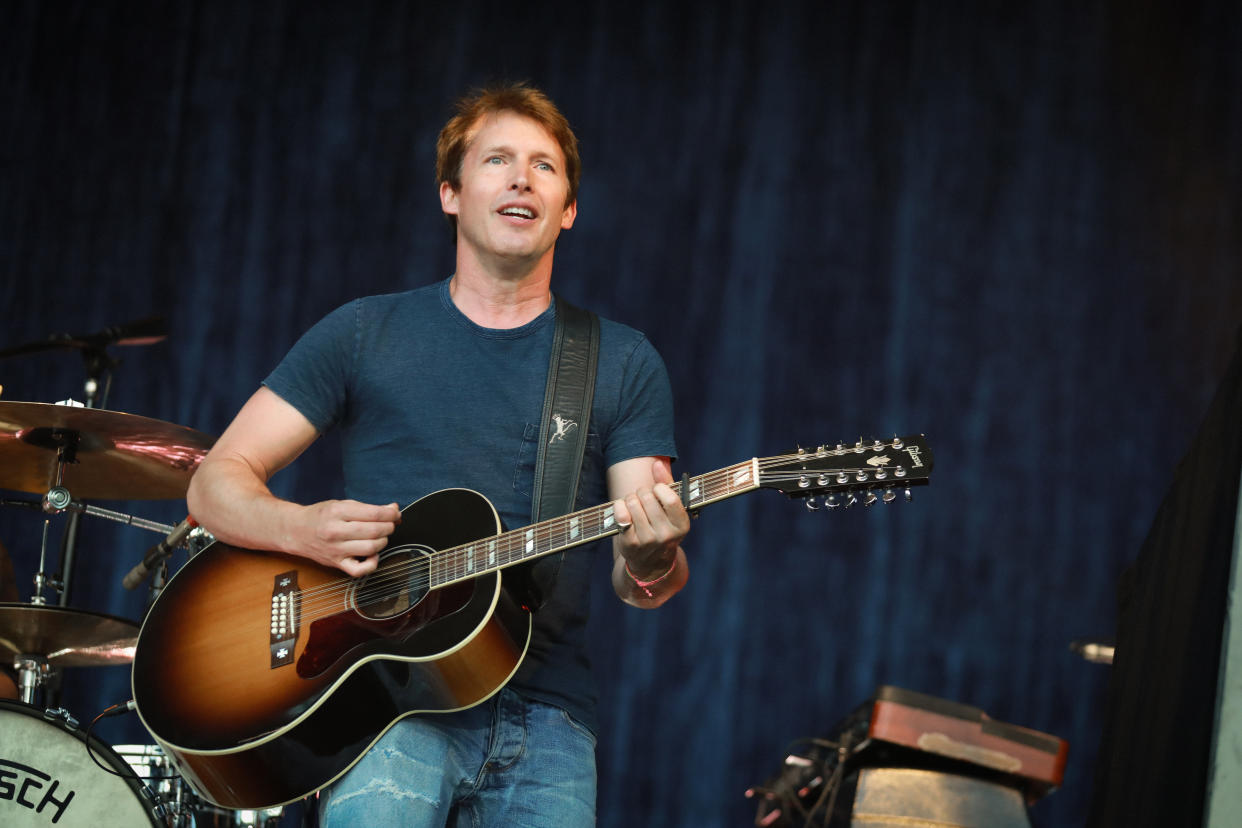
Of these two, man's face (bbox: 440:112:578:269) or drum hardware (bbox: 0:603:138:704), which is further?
drum hardware (bbox: 0:603:138:704)

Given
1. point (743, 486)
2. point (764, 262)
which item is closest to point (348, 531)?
point (743, 486)

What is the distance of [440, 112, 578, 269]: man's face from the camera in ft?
7.95

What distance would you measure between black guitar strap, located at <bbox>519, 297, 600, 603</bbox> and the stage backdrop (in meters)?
2.11

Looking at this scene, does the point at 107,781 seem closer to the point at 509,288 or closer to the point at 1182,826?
the point at 509,288

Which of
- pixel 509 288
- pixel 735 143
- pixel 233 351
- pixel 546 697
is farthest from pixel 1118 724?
pixel 233 351

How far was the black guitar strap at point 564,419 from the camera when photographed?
223 centimetres

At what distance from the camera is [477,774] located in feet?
6.60

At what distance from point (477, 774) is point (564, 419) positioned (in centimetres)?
67

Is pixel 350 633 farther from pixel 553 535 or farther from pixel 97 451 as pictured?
pixel 97 451

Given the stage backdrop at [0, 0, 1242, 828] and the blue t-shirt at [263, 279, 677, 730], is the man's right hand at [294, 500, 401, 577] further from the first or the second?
the stage backdrop at [0, 0, 1242, 828]

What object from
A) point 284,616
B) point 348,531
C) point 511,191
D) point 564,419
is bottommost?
point 284,616

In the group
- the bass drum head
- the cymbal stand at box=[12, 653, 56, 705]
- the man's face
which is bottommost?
the bass drum head

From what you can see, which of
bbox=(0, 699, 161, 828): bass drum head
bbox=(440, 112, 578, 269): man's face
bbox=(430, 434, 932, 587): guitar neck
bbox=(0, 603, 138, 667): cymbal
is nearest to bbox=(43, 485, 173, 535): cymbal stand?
bbox=(0, 603, 138, 667): cymbal

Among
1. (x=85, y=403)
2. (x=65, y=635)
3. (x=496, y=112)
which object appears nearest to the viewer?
(x=496, y=112)
